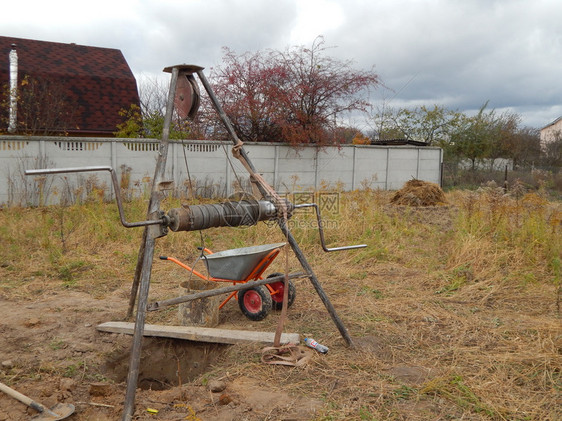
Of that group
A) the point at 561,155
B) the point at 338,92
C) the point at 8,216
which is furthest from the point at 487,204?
the point at 561,155

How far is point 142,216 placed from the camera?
26.0 ft

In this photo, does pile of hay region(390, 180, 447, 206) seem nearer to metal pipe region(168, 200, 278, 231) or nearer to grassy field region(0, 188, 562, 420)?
grassy field region(0, 188, 562, 420)

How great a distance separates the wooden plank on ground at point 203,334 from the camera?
361cm

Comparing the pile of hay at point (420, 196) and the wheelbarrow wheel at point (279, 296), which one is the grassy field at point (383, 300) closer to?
the wheelbarrow wheel at point (279, 296)

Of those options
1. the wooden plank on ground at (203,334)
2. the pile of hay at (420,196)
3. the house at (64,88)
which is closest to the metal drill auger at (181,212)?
the wooden plank on ground at (203,334)

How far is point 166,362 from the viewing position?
3768 mm

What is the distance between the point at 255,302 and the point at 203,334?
646mm

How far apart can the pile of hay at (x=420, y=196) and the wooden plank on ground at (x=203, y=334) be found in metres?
7.44

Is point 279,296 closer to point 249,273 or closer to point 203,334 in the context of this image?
→ point 249,273

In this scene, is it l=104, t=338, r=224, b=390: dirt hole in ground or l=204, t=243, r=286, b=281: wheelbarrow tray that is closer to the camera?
l=104, t=338, r=224, b=390: dirt hole in ground

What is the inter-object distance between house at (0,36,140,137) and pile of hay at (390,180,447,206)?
372 inches

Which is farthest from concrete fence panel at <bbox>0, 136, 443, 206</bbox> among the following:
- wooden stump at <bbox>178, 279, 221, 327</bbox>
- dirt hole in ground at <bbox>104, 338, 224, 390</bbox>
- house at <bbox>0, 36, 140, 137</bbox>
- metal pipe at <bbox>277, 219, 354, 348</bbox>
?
metal pipe at <bbox>277, 219, 354, 348</bbox>

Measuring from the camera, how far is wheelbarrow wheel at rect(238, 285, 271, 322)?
4.16m

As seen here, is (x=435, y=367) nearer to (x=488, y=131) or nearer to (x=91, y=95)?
(x=91, y=95)
